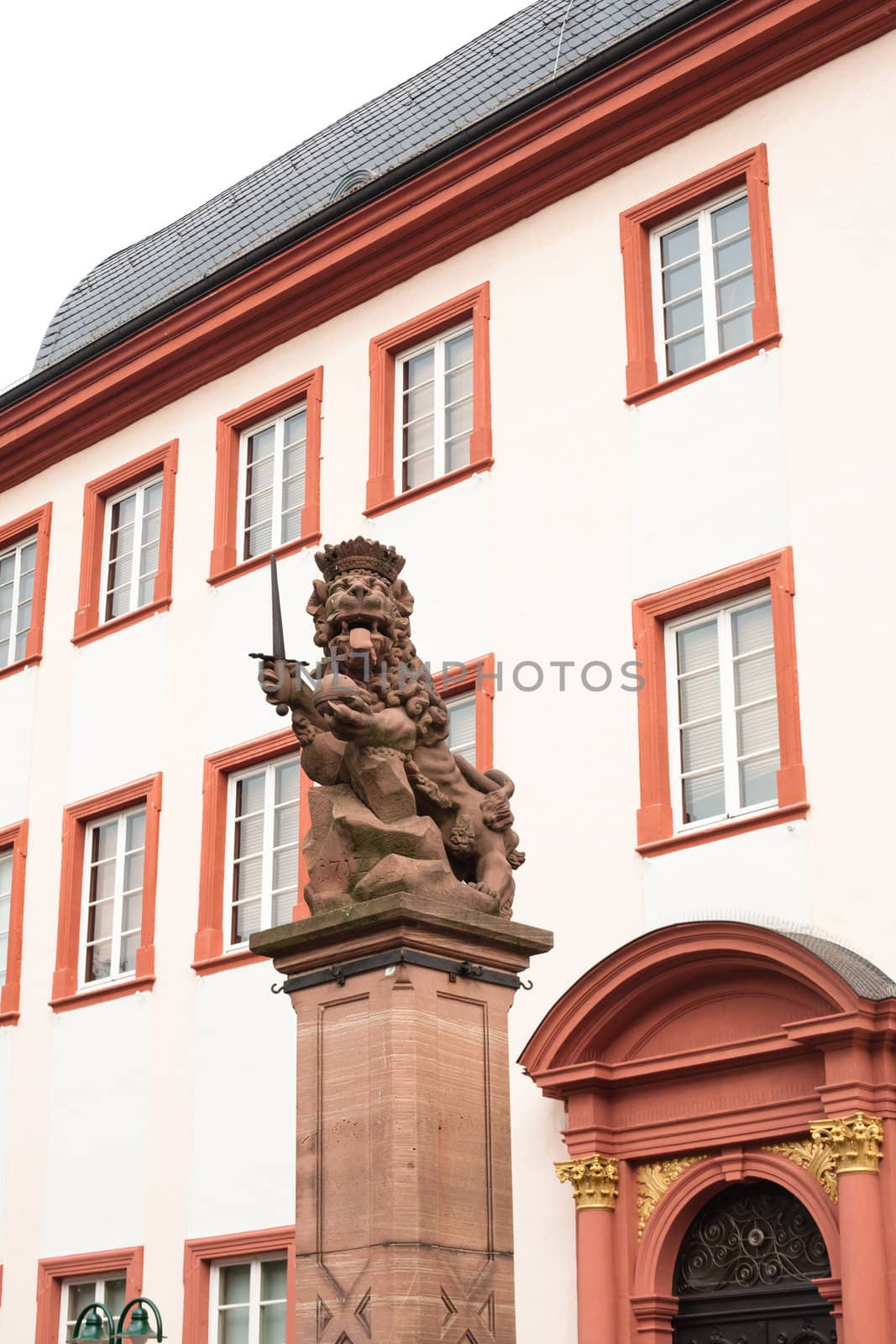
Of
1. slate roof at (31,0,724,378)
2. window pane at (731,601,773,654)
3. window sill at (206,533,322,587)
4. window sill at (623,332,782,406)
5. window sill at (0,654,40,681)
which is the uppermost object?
slate roof at (31,0,724,378)

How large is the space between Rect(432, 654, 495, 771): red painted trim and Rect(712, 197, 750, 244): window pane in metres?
3.18

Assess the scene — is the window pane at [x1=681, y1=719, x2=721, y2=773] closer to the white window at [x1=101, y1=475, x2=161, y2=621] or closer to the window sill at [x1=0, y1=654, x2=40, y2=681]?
the white window at [x1=101, y1=475, x2=161, y2=621]

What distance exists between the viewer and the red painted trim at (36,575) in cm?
1797

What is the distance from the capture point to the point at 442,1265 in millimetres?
6750

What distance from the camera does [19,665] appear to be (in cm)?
1803

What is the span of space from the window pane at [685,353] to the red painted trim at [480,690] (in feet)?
7.47

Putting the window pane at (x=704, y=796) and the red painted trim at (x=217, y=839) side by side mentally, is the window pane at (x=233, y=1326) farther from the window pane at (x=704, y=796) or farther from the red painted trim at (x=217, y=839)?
the window pane at (x=704, y=796)

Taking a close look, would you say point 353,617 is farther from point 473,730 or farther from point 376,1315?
point 473,730

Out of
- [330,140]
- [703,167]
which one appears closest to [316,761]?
[703,167]

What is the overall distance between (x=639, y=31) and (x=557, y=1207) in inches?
304

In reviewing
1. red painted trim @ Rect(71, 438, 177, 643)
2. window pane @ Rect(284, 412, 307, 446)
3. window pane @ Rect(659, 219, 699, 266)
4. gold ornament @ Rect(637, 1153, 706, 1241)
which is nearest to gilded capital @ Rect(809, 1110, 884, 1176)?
gold ornament @ Rect(637, 1153, 706, 1241)

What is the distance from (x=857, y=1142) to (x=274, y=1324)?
510 centimetres

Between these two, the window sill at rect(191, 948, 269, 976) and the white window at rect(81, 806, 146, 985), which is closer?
the window sill at rect(191, 948, 269, 976)

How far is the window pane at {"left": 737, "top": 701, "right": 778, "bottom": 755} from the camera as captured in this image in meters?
11.9
